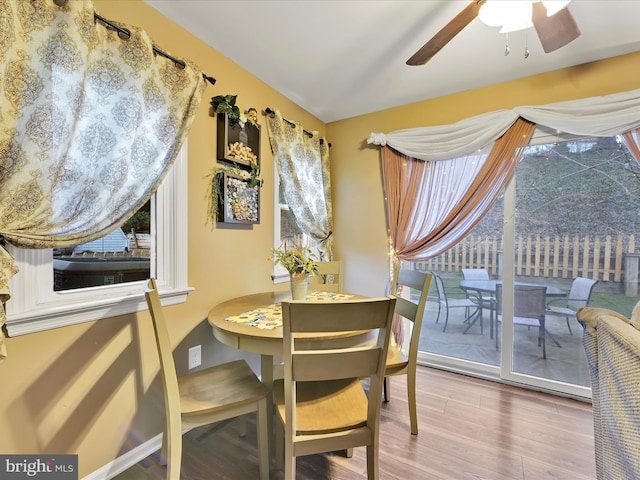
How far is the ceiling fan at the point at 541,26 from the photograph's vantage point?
1.27m

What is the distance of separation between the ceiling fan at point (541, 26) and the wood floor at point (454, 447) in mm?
2223

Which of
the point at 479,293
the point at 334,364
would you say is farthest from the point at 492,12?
the point at 479,293

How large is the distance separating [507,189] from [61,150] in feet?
9.50

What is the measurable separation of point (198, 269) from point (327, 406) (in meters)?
1.17

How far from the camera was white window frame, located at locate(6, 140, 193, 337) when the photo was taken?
1172mm

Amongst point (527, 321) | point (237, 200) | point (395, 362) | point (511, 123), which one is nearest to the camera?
point (395, 362)

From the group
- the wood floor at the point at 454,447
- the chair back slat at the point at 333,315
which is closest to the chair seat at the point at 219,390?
the wood floor at the point at 454,447

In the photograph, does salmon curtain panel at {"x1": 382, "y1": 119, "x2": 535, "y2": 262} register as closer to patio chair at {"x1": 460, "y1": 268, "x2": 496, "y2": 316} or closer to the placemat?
patio chair at {"x1": 460, "y1": 268, "x2": 496, "y2": 316}

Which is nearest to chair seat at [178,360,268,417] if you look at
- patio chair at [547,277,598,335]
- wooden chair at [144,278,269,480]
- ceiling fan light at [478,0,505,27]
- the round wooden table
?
wooden chair at [144,278,269,480]

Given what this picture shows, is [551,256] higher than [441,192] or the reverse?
the reverse

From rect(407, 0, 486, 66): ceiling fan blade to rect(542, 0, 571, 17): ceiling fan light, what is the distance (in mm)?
281

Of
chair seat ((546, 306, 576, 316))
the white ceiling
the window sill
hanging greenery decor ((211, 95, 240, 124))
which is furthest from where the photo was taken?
chair seat ((546, 306, 576, 316))

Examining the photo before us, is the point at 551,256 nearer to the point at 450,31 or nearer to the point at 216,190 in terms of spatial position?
the point at 450,31

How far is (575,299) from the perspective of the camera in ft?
7.25
